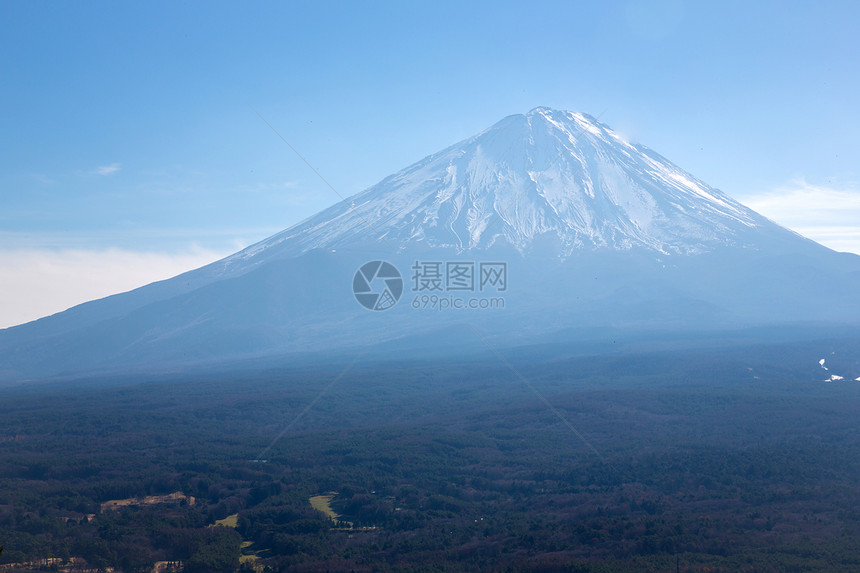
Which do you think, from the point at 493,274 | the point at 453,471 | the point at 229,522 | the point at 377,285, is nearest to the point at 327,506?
the point at 229,522

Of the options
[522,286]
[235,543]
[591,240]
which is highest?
[591,240]

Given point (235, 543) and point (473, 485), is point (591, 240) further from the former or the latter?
point (235, 543)

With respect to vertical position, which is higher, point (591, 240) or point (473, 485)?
point (591, 240)

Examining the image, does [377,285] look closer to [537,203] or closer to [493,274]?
[493,274]

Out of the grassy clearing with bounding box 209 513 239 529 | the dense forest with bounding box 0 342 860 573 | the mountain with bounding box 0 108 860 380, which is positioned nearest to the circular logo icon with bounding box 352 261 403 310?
the mountain with bounding box 0 108 860 380

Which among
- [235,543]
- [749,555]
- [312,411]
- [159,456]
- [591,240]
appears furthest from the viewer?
[591,240]

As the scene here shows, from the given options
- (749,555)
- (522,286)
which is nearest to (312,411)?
(749,555)
